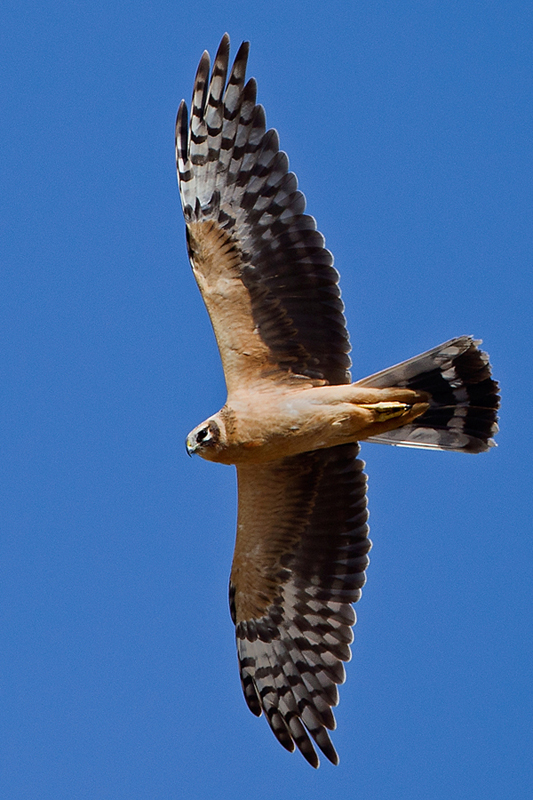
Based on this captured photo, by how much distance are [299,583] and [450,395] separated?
7.09 ft

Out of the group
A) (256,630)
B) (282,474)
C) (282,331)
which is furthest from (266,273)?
(256,630)

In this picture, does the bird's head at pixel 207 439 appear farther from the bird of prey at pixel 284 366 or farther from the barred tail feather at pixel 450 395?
the barred tail feather at pixel 450 395

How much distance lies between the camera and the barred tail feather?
31.9 ft

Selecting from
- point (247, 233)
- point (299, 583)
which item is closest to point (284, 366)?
point (247, 233)

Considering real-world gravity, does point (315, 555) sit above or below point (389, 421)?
below

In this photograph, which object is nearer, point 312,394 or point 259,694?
point 312,394

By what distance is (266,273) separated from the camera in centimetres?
961

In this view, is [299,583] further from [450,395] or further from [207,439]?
[450,395]

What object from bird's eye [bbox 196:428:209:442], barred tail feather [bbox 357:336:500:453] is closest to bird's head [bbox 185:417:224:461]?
bird's eye [bbox 196:428:209:442]

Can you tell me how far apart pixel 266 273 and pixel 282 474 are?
175cm

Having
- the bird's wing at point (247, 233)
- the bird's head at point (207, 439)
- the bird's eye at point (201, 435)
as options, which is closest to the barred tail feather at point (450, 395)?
the bird's wing at point (247, 233)

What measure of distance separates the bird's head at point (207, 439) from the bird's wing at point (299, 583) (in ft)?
2.41

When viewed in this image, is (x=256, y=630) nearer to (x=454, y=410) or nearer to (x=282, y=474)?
(x=282, y=474)

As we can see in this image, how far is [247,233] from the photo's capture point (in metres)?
9.62
